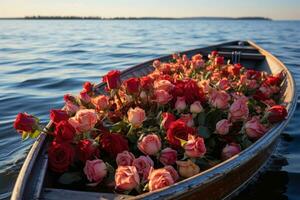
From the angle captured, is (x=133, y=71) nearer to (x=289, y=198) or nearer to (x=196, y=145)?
(x=289, y=198)

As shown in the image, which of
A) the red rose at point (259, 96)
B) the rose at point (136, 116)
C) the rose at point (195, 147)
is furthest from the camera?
the red rose at point (259, 96)

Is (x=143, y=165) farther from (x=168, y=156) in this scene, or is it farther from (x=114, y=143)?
(x=114, y=143)

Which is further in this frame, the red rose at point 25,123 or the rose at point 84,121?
the rose at point 84,121

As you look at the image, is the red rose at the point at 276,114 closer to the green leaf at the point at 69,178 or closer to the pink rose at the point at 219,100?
the pink rose at the point at 219,100

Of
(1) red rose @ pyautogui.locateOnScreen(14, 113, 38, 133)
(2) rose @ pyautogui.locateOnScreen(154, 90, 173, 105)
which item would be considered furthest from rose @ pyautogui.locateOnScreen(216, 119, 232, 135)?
(1) red rose @ pyautogui.locateOnScreen(14, 113, 38, 133)

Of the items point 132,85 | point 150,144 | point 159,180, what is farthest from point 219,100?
point 159,180

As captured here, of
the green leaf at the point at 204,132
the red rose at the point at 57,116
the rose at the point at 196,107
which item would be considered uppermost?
the rose at the point at 196,107

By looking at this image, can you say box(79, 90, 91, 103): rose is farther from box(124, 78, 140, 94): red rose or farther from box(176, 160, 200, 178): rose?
box(176, 160, 200, 178): rose

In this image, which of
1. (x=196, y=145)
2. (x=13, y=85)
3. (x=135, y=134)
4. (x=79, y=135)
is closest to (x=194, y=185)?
(x=196, y=145)

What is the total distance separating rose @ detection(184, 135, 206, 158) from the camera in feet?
8.84

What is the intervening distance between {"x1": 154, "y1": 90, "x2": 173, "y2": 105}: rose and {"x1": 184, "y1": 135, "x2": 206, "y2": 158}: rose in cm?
79

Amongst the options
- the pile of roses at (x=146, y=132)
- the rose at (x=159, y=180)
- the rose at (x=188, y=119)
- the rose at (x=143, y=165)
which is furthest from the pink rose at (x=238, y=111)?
the rose at (x=159, y=180)

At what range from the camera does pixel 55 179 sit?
304 cm

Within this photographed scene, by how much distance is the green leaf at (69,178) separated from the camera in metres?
2.93
